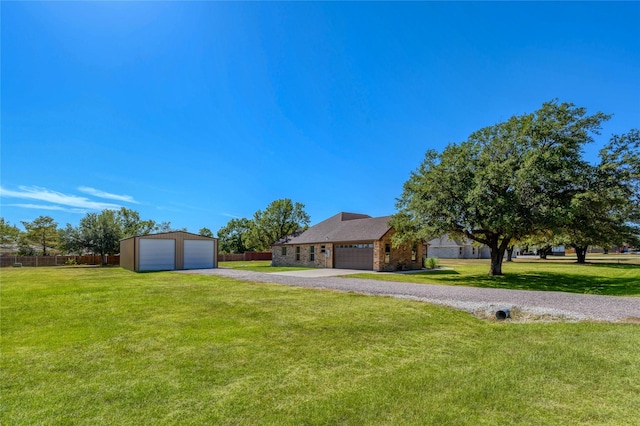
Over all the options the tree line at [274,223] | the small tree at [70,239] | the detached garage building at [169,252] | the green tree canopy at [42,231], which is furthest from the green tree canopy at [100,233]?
the tree line at [274,223]

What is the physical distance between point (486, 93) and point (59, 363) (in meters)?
17.6

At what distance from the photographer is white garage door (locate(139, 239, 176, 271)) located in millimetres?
24797

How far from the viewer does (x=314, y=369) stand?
4344 mm

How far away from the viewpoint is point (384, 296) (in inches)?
404

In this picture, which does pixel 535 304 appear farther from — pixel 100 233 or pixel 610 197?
pixel 100 233

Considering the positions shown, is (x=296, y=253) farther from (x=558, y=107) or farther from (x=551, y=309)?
(x=551, y=309)

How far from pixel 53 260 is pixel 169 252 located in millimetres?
19240

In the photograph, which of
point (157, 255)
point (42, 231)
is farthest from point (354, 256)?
point (42, 231)

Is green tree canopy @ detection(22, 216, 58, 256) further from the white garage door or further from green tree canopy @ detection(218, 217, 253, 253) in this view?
the white garage door

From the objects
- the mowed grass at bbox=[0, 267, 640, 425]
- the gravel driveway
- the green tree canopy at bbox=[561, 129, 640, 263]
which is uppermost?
the green tree canopy at bbox=[561, 129, 640, 263]

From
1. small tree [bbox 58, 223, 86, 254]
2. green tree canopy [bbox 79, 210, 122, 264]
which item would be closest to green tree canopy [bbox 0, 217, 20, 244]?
small tree [bbox 58, 223, 86, 254]

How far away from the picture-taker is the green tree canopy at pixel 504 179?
14594 mm

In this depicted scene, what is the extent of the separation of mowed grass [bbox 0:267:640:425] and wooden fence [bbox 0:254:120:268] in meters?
33.2

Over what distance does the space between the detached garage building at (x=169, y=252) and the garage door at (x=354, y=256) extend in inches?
419
